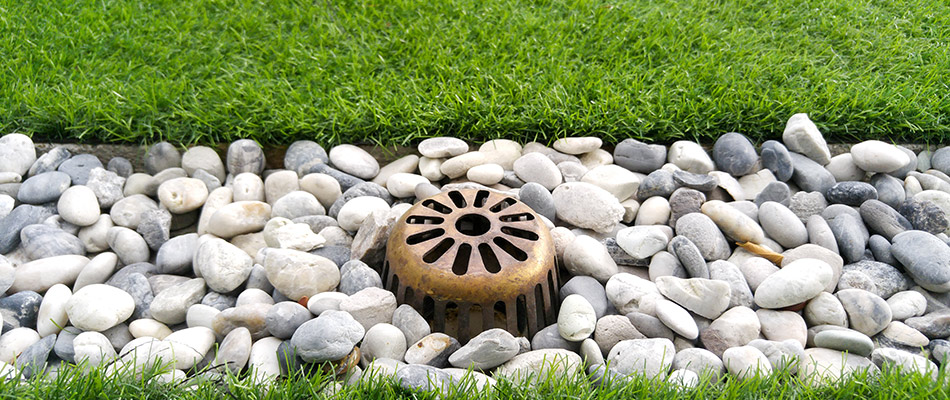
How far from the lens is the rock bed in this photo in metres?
1.85

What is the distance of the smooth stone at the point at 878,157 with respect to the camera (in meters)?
2.54

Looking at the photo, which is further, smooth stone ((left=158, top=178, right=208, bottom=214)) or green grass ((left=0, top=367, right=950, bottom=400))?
smooth stone ((left=158, top=178, right=208, bottom=214))

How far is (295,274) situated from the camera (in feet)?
6.70

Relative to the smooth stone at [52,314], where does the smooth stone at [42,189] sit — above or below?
above

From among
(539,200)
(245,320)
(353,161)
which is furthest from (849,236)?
(245,320)

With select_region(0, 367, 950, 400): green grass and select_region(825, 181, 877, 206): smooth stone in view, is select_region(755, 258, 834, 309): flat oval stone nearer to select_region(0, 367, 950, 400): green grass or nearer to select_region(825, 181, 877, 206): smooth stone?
select_region(0, 367, 950, 400): green grass

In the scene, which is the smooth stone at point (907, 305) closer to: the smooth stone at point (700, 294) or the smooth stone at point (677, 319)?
the smooth stone at point (700, 294)

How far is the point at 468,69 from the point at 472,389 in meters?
1.68

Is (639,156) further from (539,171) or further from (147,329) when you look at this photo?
(147,329)

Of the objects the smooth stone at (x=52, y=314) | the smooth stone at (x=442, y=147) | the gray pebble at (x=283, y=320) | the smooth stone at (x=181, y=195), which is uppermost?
the smooth stone at (x=442, y=147)

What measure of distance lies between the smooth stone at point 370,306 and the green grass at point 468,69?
0.91m

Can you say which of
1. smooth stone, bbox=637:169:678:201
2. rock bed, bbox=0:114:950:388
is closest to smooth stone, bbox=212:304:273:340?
rock bed, bbox=0:114:950:388

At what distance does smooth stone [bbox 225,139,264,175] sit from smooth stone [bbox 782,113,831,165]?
2082 millimetres

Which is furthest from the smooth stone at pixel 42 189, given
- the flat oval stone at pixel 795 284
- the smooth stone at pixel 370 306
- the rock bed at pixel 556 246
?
the flat oval stone at pixel 795 284
